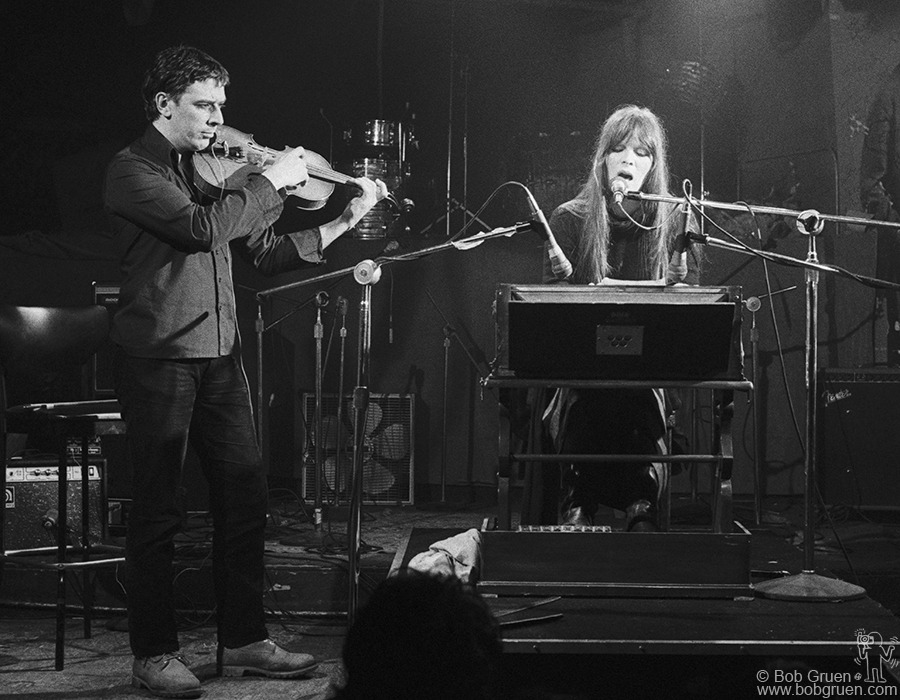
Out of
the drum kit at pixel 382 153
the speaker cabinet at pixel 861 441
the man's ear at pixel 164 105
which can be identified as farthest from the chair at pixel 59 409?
the speaker cabinet at pixel 861 441

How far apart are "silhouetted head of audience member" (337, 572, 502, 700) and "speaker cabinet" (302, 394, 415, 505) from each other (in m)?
4.60

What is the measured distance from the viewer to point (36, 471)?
4543 mm

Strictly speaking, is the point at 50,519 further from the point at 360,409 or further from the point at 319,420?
the point at 360,409

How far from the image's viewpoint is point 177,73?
3271mm

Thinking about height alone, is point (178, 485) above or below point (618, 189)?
below

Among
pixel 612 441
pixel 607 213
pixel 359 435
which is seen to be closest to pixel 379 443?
pixel 607 213

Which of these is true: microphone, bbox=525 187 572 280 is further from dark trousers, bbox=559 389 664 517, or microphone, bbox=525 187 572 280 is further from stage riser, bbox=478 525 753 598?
stage riser, bbox=478 525 753 598

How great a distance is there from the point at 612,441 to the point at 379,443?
247 centimetres

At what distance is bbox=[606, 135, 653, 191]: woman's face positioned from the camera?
4082 mm

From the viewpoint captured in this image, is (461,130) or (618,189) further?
(461,130)

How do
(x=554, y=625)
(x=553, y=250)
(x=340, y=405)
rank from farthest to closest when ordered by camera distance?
1. (x=340, y=405)
2. (x=553, y=250)
3. (x=554, y=625)

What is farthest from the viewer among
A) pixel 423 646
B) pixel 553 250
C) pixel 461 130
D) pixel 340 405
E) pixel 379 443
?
pixel 461 130

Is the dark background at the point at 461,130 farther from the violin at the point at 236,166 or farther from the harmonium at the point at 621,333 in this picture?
the harmonium at the point at 621,333

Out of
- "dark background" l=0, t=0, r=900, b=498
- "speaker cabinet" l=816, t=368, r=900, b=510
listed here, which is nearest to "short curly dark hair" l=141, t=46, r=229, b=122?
"dark background" l=0, t=0, r=900, b=498
